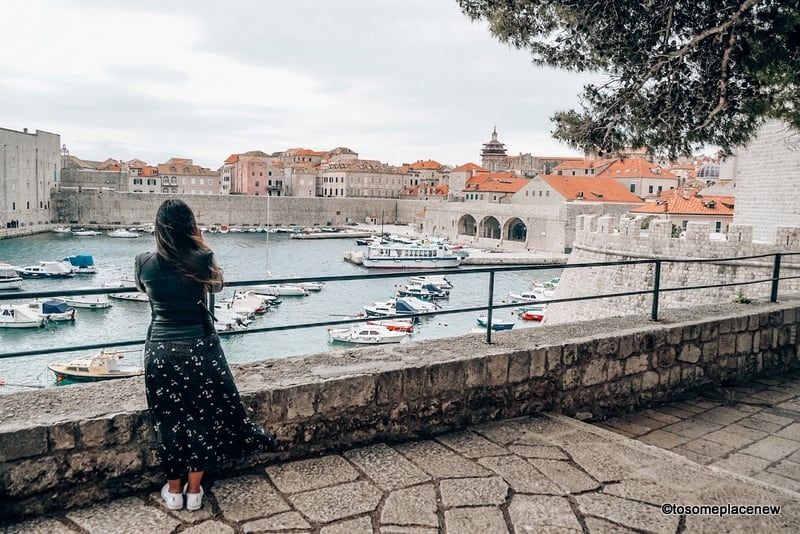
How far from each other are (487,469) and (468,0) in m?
5.07

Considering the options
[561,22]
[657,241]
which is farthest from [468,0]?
[657,241]

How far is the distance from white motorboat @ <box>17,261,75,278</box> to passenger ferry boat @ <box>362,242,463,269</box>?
56.3 ft

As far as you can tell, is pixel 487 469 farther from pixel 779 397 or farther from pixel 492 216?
pixel 492 216

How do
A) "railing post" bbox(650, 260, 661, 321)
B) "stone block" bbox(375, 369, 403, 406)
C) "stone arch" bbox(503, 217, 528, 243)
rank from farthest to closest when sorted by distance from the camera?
"stone arch" bbox(503, 217, 528, 243) → "railing post" bbox(650, 260, 661, 321) → "stone block" bbox(375, 369, 403, 406)

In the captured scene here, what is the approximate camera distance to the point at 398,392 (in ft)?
9.71

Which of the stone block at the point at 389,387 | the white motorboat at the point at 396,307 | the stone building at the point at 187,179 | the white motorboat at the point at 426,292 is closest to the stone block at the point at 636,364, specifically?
the stone block at the point at 389,387

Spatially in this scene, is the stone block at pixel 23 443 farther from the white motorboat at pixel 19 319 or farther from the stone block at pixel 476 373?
the white motorboat at pixel 19 319

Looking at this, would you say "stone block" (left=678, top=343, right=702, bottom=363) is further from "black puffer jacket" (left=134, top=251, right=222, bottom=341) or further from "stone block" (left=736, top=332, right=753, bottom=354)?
"black puffer jacket" (left=134, top=251, right=222, bottom=341)

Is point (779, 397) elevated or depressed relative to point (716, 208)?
depressed

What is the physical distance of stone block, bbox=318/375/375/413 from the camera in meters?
2.75

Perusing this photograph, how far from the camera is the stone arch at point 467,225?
55.4 metres

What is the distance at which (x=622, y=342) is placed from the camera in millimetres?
3801

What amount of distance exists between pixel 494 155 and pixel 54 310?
80.7 m

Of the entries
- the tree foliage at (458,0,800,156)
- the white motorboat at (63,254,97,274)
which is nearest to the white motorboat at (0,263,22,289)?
the white motorboat at (63,254,97,274)
